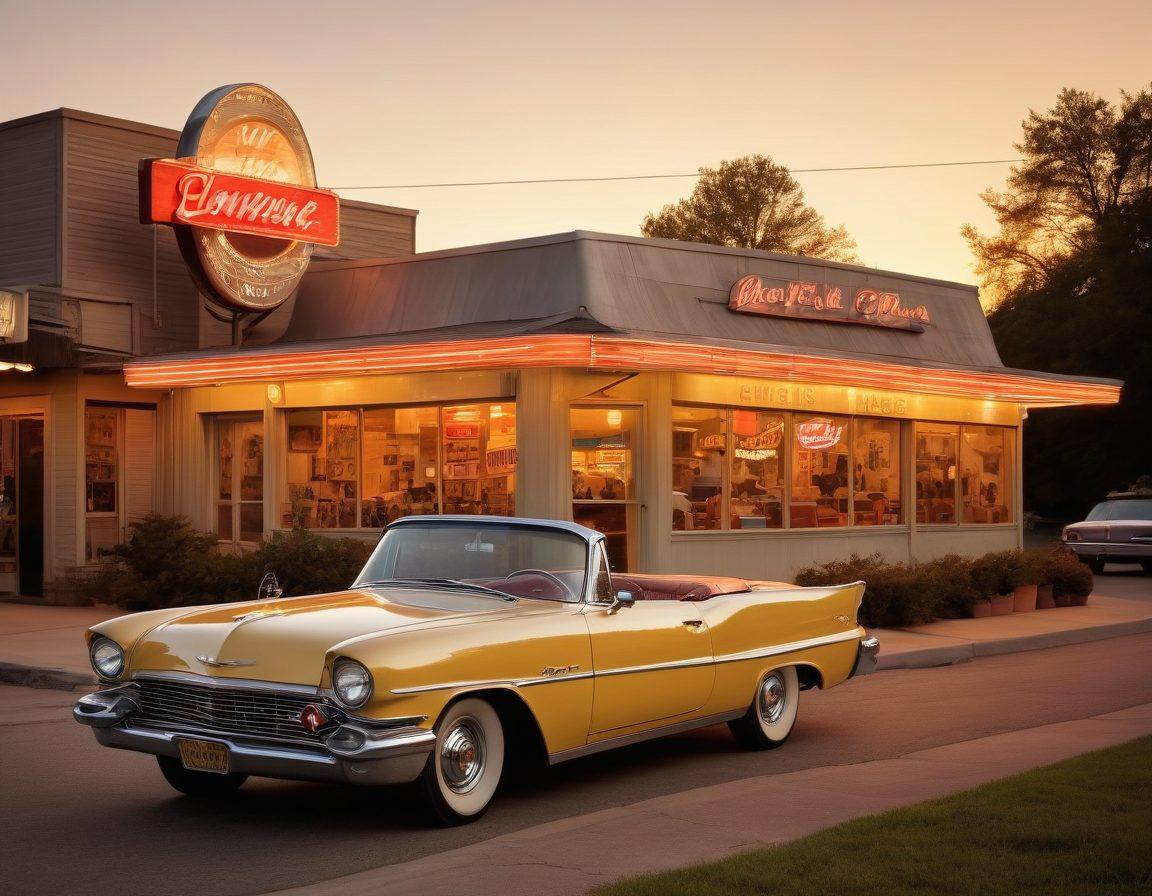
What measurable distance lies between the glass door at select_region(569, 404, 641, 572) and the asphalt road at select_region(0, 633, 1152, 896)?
19.4 feet

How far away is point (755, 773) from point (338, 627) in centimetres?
304

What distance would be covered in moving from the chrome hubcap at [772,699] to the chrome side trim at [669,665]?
25 cm

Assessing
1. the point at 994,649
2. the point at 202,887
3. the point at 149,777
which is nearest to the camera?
the point at 202,887

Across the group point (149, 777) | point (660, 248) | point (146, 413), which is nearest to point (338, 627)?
point (149, 777)

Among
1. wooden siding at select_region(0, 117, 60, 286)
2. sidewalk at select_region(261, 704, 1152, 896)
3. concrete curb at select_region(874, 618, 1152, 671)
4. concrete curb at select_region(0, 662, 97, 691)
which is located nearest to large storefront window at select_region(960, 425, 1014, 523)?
concrete curb at select_region(874, 618, 1152, 671)

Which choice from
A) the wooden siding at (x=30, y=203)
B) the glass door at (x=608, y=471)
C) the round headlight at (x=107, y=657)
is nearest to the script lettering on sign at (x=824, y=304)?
the glass door at (x=608, y=471)

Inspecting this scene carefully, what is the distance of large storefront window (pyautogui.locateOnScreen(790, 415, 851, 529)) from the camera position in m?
20.2

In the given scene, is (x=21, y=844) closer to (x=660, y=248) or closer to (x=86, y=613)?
(x=86, y=613)

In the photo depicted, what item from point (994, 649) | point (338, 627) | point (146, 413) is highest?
point (146, 413)

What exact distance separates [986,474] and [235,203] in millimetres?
13317

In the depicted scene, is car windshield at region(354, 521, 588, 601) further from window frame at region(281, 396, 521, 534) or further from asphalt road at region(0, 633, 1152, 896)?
window frame at region(281, 396, 521, 534)

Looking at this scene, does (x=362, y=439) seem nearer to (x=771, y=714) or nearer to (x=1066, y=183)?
(x=771, y=714)

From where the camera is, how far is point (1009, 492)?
979 inches

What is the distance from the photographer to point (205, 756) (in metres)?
6.80
